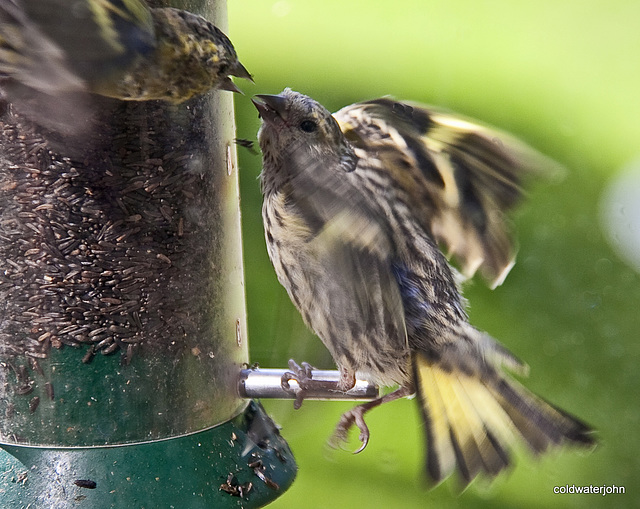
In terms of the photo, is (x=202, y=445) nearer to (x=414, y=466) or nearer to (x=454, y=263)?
(x=454, y=263)

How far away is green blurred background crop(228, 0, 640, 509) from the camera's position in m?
3.08

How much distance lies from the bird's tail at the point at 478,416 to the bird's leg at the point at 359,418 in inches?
4.5

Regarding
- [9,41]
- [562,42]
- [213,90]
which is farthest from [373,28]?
[9,41]

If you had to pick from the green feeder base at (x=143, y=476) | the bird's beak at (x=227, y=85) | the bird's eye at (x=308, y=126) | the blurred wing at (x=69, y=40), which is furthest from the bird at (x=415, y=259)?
the blurred wing at (x=69, y=40)

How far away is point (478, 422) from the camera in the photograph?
209 centimetres

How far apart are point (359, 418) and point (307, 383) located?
0.61 feet

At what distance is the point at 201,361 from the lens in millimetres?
2033

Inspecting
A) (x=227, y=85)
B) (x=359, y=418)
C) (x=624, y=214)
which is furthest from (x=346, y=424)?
(x=624, y=214)

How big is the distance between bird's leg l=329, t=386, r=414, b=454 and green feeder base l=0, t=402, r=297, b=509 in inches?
11.6

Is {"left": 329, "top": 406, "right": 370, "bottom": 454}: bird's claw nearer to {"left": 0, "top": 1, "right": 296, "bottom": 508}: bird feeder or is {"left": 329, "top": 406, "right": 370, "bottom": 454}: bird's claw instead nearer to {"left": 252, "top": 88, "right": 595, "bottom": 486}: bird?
{"left": 252, "top": 88, "right": 595, "bottom": 486}: bird

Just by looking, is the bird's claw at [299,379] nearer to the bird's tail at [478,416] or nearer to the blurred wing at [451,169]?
the bird's tail at [478,416]

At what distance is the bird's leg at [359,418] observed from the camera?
2.23 m

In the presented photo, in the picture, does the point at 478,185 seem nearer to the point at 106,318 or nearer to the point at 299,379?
the point at 299,379

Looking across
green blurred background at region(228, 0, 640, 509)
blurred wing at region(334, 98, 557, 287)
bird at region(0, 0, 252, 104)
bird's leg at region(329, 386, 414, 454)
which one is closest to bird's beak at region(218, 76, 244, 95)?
bird at region(0, 0, 252, 104)
